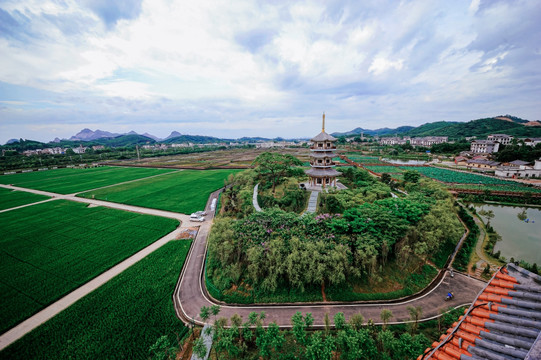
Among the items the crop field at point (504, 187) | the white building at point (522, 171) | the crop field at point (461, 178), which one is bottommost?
the crop field at point (504, 187)

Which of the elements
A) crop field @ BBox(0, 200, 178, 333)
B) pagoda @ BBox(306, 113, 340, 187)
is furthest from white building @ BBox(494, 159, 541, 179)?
crop field @ BBox(0, 200, 178, 333)

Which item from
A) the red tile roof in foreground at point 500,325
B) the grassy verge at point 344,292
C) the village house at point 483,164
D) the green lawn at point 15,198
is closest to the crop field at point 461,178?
the village house at point 483,164

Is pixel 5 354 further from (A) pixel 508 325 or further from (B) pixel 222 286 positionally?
(A) pixel 508 325

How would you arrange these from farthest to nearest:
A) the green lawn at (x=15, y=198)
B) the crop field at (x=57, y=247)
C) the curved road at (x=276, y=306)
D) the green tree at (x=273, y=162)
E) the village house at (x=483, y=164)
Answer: the village house at (x=483, y=164) < the green lawn at (x=15, y=198) < the green tree at (x=273, y=162) < the crop field at (x=57, y=247) < the curved road at (x=276, y=306)

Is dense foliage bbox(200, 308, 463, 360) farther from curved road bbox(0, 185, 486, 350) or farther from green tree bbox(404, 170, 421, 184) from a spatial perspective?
green tree bbox(404, 170, 421, 184)

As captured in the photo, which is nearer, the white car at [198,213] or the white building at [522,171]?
the white car at [198,213]

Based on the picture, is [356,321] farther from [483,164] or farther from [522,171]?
[483,164]

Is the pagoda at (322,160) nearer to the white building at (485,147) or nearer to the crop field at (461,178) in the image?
the crop field at (461,178)
